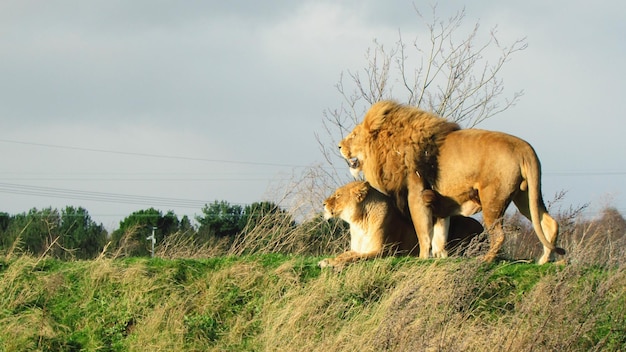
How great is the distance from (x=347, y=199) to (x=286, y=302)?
153 centimetres

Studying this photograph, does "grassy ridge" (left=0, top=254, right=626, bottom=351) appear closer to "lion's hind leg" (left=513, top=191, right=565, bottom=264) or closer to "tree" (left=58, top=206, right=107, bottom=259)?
"lion's hind leg" (left=513, top=191, right=565, bottom=264)

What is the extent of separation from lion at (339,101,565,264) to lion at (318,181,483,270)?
133 mm

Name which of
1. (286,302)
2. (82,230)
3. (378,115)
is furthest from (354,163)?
(82,230)

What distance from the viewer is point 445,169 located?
899 cm

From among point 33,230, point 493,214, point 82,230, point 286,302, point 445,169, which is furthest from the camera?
point 82,230

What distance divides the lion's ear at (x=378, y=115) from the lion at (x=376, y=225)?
60 cm

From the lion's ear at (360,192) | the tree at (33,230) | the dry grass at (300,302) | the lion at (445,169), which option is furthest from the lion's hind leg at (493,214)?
the tree at (33,230)

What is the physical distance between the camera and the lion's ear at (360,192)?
9461mm

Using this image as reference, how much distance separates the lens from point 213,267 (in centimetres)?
925

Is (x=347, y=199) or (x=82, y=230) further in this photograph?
(x=82, y=230)

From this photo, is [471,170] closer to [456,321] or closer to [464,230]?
[464,230]

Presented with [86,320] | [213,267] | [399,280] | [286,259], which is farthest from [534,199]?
[86,320]

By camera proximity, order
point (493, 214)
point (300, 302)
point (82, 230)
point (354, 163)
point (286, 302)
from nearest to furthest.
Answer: point (300, 302)
point (286, 302)
point (493, 214)
point (354, 163)
point (82, 230)

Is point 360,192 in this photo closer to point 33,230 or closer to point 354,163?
point 354,163
